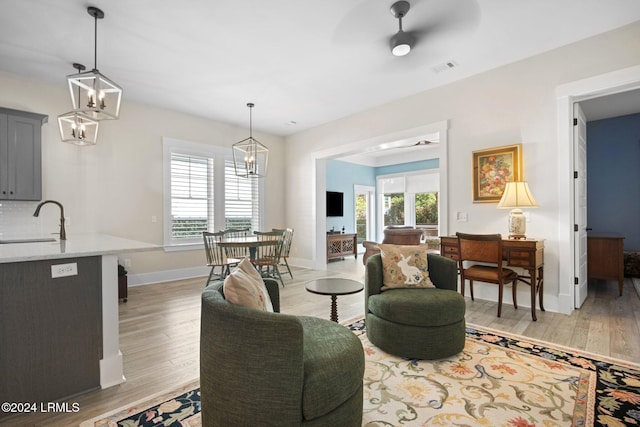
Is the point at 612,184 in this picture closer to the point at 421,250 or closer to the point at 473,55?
the point at 473,55

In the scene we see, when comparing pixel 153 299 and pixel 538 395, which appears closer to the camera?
pixel 538 395

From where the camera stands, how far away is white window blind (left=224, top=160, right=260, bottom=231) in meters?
6.05

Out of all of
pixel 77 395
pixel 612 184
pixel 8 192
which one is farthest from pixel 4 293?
pixel 612 184

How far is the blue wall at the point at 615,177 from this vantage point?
4938 millimetres

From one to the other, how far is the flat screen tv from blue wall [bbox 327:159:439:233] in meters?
0.15

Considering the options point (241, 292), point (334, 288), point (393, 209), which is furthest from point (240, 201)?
point (393, 209)

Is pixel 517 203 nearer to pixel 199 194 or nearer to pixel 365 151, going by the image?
pixel 365 151

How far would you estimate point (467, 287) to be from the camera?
13.7ft

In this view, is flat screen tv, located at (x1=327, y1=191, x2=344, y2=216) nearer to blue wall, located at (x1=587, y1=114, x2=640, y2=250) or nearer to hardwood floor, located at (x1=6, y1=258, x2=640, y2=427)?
hardwood floor, located at (x1=6, y1=258, x2=640, y2=427)

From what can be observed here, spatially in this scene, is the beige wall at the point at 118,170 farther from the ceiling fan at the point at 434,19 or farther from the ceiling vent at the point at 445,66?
the ceiling vent at the point at 445,66

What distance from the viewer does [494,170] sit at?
3.80 metres

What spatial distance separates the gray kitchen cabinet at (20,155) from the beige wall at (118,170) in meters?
0.33

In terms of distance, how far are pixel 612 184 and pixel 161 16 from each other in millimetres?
7186

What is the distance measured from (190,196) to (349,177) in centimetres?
482
